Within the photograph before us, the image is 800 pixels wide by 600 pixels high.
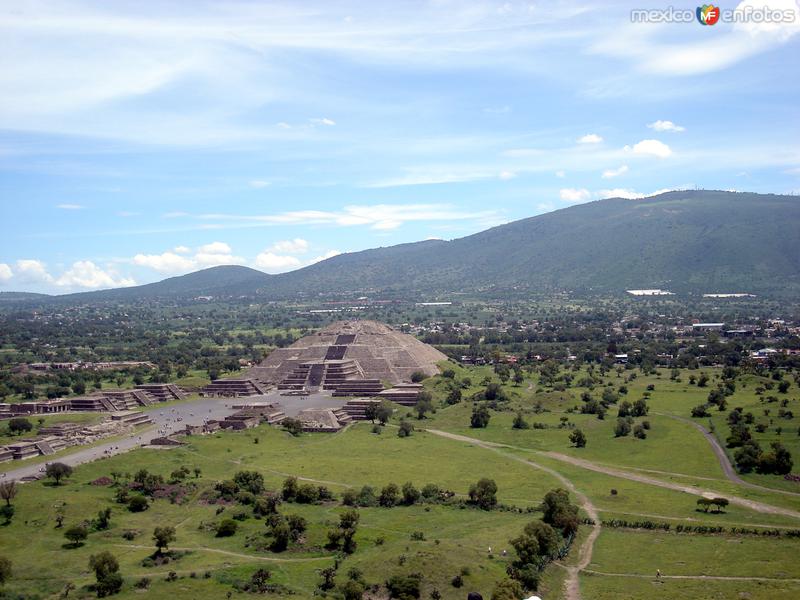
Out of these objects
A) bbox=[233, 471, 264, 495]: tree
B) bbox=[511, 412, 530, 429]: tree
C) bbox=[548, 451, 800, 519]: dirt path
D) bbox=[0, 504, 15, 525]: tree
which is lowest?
bbox=[548, 451, 800, 519]: dirt path

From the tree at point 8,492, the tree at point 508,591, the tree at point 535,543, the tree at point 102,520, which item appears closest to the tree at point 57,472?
the tree at point 8,492

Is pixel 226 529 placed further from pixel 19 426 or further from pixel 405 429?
pixel 19 426

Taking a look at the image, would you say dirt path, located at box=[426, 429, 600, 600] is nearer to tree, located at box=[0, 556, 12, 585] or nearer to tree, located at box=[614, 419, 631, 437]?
tree, located at box=[614, 419, 631, 437]

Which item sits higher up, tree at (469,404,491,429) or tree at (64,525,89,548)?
tree at (469,404,491,429)

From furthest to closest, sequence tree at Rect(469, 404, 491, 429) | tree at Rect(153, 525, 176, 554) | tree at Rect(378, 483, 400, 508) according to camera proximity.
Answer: tree at Rect(469, 404, 491, 429) → tree at Rect(378, 483, 400, 508) → tree at Rect(153, 525, 176, 554)

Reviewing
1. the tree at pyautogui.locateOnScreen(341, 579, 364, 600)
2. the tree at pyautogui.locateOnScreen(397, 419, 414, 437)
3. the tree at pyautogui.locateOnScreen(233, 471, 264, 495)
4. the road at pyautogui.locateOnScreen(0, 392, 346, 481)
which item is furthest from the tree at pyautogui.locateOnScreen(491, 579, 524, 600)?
the tree at pyautogui.locateOnScreen(397, 419, 414, 437)

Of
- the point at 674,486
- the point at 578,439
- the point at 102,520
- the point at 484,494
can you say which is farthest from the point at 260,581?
the point at 578,439

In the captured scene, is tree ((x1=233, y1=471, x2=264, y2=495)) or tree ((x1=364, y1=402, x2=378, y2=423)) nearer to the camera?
tree ((x1=233, y1=471, x2=264, y2=495))

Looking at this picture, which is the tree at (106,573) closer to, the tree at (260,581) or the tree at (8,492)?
the tree at (260,581)
